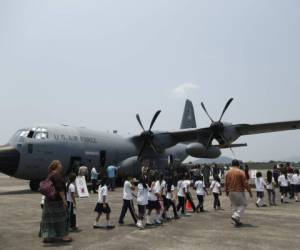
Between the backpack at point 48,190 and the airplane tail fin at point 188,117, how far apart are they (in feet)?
102

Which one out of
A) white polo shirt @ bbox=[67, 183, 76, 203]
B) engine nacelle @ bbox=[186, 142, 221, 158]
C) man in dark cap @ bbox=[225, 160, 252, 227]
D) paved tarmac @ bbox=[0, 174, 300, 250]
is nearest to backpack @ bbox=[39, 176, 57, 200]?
paved tarmac @ bbox=[0, 174, 300, 250]

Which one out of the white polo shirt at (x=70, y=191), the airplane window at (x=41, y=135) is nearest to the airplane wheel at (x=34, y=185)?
the airplane window at (x=41, y=135)

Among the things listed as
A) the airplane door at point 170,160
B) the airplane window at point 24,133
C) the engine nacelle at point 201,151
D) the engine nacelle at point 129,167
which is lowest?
the engine nacelle at point 129,167

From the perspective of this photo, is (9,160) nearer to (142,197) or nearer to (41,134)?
(41,134)

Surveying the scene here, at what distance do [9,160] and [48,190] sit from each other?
11566mm

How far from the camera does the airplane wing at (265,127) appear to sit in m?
25.2

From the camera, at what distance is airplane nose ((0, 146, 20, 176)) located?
1889 centimetres

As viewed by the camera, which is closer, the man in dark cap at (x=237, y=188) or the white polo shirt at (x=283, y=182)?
the man in dark cap at (x=237, y=188)

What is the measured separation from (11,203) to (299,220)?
11203mm

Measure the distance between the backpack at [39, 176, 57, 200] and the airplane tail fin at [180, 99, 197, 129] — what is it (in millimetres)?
31121

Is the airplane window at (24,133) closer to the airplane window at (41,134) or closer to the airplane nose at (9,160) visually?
the airplane window at (41,134)

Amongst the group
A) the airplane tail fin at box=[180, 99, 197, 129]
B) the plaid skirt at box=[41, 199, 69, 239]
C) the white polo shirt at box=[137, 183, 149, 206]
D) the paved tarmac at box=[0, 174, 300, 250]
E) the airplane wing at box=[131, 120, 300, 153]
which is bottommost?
the paved tarmac at box=[0, 174, 300, 250]

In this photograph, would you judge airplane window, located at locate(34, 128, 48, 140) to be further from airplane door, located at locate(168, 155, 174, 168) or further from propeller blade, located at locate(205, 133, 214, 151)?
airplane door, located at locate(168, 155, 174, 168)

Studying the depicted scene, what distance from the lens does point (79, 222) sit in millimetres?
11180
